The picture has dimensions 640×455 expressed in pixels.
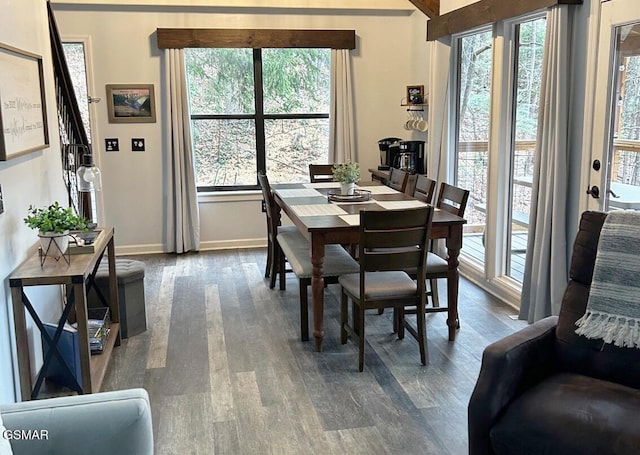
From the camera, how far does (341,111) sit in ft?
20.6

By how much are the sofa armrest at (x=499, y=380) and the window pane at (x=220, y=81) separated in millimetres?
4655

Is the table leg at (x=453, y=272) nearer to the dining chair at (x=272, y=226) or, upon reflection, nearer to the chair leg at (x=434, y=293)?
the chair leg at (x=434, y=293)

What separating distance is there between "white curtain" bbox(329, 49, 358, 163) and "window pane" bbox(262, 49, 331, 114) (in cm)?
17

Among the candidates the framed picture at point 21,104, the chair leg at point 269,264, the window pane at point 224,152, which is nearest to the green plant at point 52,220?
the framed picture at point 21,104

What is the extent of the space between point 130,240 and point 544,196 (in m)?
4.14

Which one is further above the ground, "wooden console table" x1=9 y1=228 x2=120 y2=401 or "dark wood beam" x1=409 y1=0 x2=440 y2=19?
"dark wood beam" x1=409 y1=0 x2=440 y2=19

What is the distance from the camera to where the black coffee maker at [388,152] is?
611 centimetres

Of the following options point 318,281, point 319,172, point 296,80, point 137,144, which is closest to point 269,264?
point 319,172

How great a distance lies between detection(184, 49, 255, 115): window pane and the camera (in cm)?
610

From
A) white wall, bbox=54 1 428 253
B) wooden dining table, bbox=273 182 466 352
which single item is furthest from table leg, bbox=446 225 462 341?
white wall, bbox=54 1 428 253

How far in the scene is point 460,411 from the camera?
2.87 meters

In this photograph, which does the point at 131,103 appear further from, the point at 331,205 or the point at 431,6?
the point at 431,6

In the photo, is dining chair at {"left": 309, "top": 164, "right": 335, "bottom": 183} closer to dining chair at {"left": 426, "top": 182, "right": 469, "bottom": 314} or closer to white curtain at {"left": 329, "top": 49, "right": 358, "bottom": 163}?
white curtain at {"left": 329, "top": 49, "right": 358, "bottom": 163}

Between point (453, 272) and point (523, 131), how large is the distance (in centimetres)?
138
